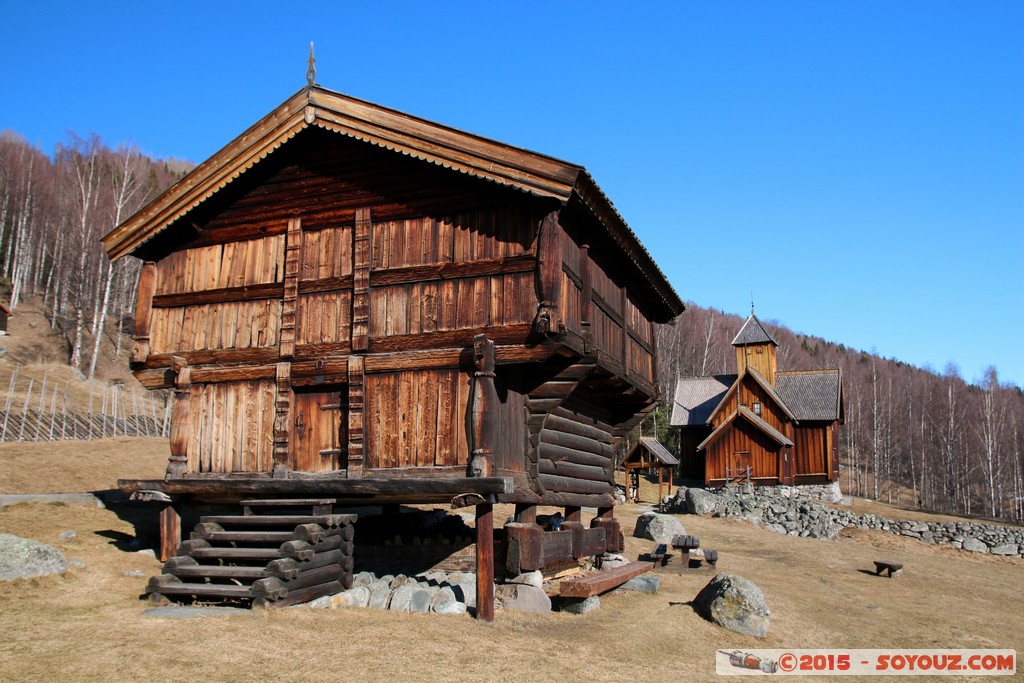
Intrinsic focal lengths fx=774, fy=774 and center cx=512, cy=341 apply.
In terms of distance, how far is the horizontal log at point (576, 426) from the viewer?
1548 centimetres

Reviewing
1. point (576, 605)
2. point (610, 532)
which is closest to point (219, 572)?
point (576, 605)

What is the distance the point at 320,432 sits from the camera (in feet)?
46.1

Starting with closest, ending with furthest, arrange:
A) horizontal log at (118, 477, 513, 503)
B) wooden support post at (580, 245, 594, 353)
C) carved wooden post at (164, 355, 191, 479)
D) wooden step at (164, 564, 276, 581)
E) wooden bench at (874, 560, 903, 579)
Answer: wooden step at (164, 564, 276, 581), horizontal log at (118, 477, 513, 503), wooden support post at (580, 245, 594, 353), carved wooden post at (164, 355, 191, 479), wooden bench at (874, 560, 903, 579)

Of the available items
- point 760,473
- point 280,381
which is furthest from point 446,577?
point 760,473

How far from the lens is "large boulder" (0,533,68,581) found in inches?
438

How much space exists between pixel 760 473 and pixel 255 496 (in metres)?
36.3

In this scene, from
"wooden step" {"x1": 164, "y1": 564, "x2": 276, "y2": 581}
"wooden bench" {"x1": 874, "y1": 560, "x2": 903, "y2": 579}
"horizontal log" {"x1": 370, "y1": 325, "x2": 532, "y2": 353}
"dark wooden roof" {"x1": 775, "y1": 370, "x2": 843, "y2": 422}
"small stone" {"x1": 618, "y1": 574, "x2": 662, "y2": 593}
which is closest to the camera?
"wooden step" {"x1": 164, "y1": 564, "x2": 276, "y2": 581}

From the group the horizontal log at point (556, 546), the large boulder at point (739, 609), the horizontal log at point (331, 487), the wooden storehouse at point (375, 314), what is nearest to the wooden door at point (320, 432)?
the wooden storehouse at point (375, 314)

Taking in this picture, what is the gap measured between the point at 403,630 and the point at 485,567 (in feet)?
6.11

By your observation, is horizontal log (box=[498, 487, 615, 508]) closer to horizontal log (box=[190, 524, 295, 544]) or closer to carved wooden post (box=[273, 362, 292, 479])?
horizontal log (box=[190, 524, 295, 544])

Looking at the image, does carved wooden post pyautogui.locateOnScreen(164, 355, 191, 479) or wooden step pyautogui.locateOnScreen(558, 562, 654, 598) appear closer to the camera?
wooden step pyautogui.locateOnScreen(558, 562, 654, 598)

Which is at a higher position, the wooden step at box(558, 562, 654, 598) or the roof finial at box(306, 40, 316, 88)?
the roof finial at box(306, 40, 316, 88)

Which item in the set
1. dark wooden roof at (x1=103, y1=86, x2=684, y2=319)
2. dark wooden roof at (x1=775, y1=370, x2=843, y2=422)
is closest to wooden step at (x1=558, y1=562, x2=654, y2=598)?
dark wooden roof at (x1=103, y1=86, x2=684, y2=319)

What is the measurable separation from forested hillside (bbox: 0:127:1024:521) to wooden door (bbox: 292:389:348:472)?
37.1 metres
